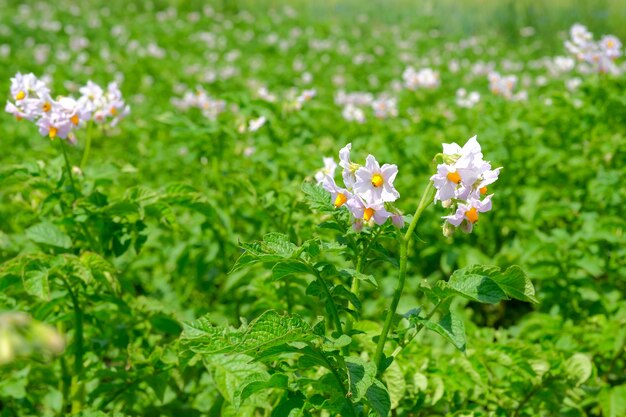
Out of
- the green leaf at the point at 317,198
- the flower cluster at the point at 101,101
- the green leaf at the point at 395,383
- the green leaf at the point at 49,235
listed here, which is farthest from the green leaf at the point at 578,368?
the flower cluster at the point at 101,101

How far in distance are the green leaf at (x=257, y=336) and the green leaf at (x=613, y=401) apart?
4.13ft

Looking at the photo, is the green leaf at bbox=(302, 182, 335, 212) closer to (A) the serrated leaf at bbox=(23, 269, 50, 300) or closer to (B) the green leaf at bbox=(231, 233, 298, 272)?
(B) the green leaf at bbox=(231, 233, 298, 272)

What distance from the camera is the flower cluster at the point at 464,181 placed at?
127 cm

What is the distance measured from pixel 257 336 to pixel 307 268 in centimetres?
24

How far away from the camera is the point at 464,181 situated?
1.28 metres

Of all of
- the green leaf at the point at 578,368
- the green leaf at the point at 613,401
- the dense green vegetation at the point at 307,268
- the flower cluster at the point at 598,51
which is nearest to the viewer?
the dense green vegetation at the point at 307,268

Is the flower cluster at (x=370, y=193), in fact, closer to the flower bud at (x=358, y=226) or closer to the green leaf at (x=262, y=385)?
the flower bud at (x=358, y=226)

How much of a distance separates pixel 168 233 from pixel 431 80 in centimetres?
248

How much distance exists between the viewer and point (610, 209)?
310 cm

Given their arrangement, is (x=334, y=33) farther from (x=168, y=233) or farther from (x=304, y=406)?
(x=304, y=406)

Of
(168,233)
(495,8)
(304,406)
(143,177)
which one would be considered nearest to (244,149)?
(168,233)

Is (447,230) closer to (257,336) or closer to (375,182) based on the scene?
(375,182)

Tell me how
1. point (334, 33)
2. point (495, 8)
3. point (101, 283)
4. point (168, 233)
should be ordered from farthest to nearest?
point (495, 8), point (334, 33), point (168, 233), point (101, 283)

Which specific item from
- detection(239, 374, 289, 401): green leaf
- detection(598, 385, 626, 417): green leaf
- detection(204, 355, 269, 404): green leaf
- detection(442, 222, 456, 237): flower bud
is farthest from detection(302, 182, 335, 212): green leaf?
detection(598, 385, 626, 417): green leaf
